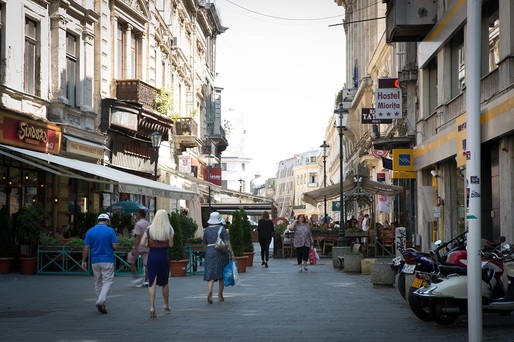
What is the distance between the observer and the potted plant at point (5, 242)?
2316 cm

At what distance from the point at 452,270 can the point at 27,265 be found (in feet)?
45.1

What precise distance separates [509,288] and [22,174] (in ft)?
57.3

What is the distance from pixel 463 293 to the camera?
40.5 ft

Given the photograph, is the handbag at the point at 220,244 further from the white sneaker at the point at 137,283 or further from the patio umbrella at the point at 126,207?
the patio umbrella at the point at 126,207

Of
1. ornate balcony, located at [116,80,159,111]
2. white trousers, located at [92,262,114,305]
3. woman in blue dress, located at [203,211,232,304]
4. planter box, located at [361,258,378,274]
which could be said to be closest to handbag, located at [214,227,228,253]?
woman in blue dress, located at [203,211,232,304]

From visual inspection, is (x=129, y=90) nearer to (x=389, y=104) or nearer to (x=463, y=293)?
(x=389, y=104)

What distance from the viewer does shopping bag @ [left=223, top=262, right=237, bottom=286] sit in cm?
1631

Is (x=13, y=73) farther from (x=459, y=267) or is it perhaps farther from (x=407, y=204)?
(x=407, y=204)

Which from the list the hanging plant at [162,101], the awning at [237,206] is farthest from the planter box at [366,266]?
the awning at [237,206]

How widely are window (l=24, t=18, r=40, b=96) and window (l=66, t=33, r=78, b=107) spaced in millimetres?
2478

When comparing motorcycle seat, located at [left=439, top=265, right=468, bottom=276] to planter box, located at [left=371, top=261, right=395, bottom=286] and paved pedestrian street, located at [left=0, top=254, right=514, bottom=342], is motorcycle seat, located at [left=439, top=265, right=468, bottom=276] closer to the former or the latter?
paved pedestrian street, located at [left=0, top=254, right=514, bottom=342]

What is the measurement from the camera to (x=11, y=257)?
23.6 m

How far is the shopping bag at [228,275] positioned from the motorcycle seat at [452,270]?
4.71 metres

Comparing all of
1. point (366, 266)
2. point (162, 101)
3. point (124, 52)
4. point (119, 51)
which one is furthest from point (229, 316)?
point (162, 101)
